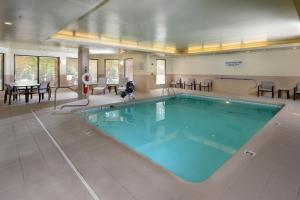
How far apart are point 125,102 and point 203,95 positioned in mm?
4266

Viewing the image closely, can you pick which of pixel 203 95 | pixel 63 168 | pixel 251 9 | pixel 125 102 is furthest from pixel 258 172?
pixel 203 95

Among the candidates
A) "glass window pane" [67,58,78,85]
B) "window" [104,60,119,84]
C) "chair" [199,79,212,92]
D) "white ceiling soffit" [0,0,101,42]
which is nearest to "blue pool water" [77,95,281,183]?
"white ceiling soffit" [0,0,101,42]

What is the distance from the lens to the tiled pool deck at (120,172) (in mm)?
1939

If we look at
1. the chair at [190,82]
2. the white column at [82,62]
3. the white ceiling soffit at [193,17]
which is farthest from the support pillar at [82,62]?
the chair at [190,82]

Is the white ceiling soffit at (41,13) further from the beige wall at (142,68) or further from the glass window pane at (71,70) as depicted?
the beige wall at (142,68)

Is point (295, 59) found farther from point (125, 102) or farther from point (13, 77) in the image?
point (13, 77)

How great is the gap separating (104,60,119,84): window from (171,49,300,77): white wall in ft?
14.6

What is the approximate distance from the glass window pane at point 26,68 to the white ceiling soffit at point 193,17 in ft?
16.7

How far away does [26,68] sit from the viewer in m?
9.65

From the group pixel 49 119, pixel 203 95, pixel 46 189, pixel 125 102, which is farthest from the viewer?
pixel 203 95

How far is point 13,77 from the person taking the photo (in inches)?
357

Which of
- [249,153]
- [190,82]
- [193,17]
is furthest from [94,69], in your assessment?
[249,153]

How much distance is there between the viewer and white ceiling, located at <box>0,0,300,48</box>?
145 inches

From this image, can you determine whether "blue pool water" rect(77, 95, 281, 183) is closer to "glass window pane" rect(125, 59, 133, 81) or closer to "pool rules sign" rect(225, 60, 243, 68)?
"pool rules sign" rect(225, 60, 243, 68)
